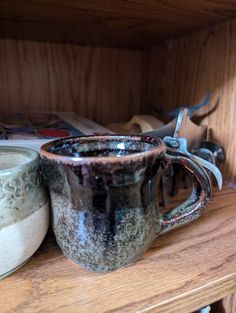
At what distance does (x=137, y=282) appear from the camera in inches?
10.2

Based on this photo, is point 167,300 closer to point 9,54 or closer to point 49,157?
point 49,157

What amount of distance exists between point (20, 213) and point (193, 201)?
18 centimetres

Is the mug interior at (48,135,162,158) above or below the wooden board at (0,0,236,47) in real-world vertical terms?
below

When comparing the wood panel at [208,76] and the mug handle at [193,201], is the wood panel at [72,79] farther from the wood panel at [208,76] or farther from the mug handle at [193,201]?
the mug handle at [193,201]

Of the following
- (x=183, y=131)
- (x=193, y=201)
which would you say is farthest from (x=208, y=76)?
(x=193, y=201)

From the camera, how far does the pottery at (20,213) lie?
24 cm

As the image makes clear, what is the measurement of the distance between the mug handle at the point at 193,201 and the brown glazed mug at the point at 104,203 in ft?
0.04

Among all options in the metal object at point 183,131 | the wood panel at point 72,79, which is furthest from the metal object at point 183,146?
the wood panel at point 72,79

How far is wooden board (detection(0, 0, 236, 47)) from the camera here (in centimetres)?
37

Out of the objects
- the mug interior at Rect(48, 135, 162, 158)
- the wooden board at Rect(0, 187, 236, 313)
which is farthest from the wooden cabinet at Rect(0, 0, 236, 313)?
the mug interior at Rect(48, 135, 162, 158)

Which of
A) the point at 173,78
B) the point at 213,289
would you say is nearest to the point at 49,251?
the point at 213,289

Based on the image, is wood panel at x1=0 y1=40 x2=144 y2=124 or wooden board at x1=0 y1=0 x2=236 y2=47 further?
wood panel at x1=0 y1=40 x2=144 y2=124

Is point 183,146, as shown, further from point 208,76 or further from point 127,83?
point 127,83

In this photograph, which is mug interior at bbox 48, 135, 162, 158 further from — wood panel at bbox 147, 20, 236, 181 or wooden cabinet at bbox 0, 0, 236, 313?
wood panel at bbox 147, 20, 236, 181
